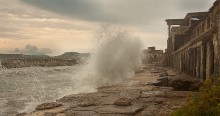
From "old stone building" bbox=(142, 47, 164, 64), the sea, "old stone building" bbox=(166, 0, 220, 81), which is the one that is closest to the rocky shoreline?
"old stone building" bbox=(166, 0, 220, 81)

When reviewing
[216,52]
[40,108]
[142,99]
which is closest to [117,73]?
[216,52]

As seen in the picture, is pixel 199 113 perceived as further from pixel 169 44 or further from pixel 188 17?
pixel 169 44

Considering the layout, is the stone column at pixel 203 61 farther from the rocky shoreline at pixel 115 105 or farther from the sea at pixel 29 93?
the sea at pixel 29 93

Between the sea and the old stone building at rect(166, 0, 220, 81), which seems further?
the old stone building at rect(166, 0, 220, 81)

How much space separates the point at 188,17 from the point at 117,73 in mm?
17249

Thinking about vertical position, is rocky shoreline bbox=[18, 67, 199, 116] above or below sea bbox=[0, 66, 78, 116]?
above

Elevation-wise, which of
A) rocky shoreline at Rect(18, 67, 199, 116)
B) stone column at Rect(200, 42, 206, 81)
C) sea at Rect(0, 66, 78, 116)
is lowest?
sea at Rect(0, 66, 78, 116)

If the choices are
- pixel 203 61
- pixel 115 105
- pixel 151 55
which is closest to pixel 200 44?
pixel 203 61

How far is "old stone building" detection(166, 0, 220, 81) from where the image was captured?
1153 centimetres

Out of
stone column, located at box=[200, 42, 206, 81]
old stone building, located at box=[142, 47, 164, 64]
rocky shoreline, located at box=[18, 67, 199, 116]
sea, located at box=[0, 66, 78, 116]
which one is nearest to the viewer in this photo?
rocky shoreline, located at box=[18, 67, 199, 116]

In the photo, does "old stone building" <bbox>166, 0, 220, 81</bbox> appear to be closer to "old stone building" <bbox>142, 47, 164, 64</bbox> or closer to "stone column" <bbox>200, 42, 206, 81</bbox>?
"stone column" <bbox>200, 42, 206, 81</bbox>

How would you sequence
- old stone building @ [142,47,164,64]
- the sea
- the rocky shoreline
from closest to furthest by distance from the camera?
1. the rocky shoreline
2. the sea
3. old stone building @ [142,47,164,64]

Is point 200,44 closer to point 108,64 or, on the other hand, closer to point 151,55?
point 108,64

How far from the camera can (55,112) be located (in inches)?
286
